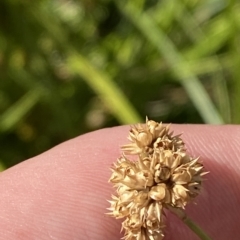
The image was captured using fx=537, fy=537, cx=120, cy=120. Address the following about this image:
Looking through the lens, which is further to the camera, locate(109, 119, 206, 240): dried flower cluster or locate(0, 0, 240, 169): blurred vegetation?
locate(0, 0, 240, 169): blurred vegetation

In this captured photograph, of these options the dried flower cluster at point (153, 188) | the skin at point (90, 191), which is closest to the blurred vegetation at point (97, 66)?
the skin at point (90, 191)

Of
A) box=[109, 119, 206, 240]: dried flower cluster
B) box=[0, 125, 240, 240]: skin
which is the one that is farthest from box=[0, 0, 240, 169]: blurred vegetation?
box=[109, 119, 206, 240]: dried flower cluster

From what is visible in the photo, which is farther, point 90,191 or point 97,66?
point 97,66

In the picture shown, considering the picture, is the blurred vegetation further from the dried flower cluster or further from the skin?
the dried flower cluster

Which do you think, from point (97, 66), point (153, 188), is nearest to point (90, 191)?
point (153, 188)

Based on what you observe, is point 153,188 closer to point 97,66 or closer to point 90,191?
point 90,191

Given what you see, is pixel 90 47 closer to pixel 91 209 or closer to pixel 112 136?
pixel 112 136

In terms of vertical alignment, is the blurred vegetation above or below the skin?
above
